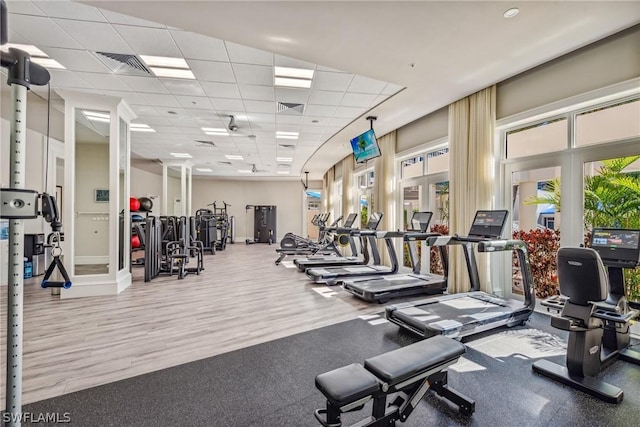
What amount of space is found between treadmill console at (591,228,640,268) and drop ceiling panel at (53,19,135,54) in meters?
5.46

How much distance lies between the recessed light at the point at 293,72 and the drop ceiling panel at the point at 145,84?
1.87 meters

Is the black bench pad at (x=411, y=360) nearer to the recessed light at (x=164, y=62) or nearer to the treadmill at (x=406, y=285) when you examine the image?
the treadmill at (x=406, y=285)

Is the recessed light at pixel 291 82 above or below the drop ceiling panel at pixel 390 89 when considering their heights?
below

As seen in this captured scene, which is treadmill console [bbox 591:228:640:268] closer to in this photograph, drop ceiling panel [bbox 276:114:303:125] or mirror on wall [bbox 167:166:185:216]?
drop ceiling panel [bbox 276:114:303:125]

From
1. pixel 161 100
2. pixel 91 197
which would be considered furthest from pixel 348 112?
pixel 91 197

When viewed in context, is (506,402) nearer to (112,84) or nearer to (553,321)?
(553,321)

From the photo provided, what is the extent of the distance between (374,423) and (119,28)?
4.40 m

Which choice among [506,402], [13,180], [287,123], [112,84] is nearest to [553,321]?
[506,402]

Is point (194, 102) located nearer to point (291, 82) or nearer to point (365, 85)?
point (291, 82)

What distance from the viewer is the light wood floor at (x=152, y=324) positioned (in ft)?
8.96

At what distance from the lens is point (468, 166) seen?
5.15 m

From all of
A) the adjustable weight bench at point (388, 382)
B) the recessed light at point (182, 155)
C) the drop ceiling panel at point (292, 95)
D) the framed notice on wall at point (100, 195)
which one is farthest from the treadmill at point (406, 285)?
the recessed light at point (182, 155)

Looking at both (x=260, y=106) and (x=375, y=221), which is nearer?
(x=260, y=106)

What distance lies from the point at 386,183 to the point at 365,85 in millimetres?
3283
